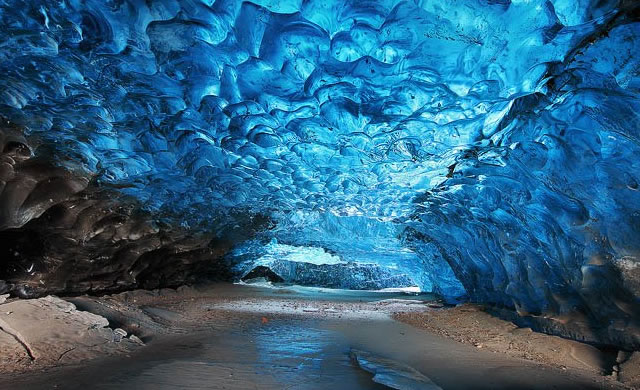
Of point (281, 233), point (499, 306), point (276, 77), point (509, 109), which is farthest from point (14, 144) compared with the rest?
point (499, 306)

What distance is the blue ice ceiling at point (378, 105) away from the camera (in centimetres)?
307

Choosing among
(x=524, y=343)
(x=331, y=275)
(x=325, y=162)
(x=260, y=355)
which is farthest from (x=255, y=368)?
(x=331, y=275)

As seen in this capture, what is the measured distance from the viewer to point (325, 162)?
642cm

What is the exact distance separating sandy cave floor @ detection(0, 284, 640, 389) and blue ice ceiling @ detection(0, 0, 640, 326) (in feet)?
3.89

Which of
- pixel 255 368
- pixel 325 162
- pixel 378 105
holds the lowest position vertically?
pixel 255 368

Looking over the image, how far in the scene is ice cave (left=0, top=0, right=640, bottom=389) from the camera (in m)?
3.17

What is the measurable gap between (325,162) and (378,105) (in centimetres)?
216

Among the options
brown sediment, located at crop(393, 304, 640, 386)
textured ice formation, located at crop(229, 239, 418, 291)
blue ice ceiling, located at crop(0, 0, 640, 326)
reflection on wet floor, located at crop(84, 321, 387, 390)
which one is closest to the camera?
blue ice ceiling, located at crop(0, 0, 640, 326)

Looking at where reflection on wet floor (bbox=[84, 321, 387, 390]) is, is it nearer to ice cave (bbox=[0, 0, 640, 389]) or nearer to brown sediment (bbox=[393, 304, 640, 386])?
ice cave (bbox=[0, 0, 640, 389])

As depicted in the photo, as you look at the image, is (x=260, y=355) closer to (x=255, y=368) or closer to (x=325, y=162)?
(x=255, y=368)

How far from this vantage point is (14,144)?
16.5 ft

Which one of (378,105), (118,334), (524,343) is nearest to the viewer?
(378,105)

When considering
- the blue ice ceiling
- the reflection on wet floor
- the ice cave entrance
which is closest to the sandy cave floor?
the reflection on wet floor

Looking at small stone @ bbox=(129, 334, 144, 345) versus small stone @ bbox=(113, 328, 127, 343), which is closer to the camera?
small stone @ bbox=(113, 328, 127, 343)
